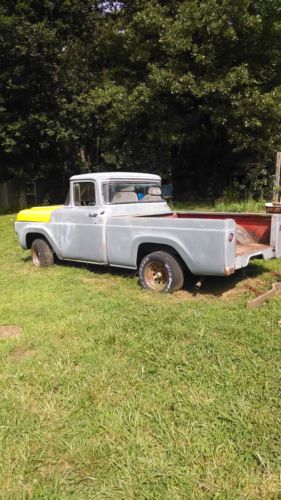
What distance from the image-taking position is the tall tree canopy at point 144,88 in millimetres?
14258

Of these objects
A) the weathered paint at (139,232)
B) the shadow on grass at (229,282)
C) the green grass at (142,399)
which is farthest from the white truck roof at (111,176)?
the green grass at (142,399)

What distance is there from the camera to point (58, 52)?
19.0 m

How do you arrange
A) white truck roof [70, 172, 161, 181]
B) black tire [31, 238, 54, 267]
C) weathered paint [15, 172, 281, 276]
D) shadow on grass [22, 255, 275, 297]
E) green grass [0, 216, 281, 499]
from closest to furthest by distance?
green grass [0, 216, 281, 499] < weathered paint [15, 172, 281, 276] < shadow on grass [22, 255, 275, 297] < white truck roof [70, 172, 161, 181] < black tire [31, 238, 54, 267]

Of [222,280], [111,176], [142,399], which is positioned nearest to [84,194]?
[111,176]

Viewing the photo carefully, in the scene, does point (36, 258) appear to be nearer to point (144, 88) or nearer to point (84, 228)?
point (84, 228)

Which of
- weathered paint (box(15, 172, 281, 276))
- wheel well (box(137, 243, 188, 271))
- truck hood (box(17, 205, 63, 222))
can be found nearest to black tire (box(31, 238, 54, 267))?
weathered paint (box(15, 172, 281, 276))

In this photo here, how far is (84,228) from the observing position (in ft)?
21.6

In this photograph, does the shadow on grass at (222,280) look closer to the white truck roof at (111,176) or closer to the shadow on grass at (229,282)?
the shadow on grass at (229,282)

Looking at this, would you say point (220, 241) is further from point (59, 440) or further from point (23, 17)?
point (23, 17)

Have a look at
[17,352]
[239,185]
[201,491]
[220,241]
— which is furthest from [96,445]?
[239,185]

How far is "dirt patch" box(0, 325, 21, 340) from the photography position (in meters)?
4.51

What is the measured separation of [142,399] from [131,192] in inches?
170

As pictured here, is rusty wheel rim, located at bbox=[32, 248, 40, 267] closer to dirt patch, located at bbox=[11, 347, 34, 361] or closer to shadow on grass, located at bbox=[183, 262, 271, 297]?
shadow on grass, located at bbox=[183, 262, 271, 297]

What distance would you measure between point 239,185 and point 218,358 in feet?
43.5
